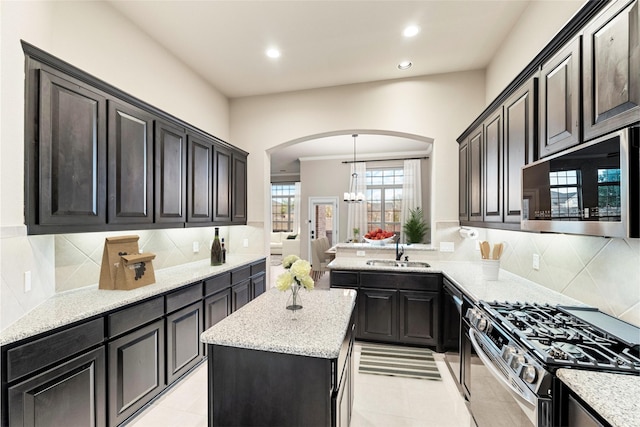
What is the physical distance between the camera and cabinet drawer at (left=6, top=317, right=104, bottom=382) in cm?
131

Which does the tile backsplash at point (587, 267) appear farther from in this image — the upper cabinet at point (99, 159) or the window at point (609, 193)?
the upper cabinet at point (99, 159)

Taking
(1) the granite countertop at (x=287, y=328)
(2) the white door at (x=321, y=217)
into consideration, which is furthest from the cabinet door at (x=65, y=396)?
(2) the white door at (x=321, y=217)

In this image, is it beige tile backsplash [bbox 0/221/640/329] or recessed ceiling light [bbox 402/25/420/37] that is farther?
recessed ceiling light [bbox 402/25/420/37]

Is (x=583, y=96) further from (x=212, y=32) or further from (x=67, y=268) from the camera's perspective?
(x=67, y=268)

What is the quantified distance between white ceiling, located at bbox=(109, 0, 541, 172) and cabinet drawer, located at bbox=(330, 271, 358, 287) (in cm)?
253

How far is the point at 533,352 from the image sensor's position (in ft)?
3.79

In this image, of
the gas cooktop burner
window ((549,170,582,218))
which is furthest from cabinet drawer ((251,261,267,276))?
window ((549,170,582,218))

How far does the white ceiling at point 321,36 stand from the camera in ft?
7.87

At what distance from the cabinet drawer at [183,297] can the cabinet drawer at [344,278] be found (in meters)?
1.48

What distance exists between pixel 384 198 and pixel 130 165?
21.5 feet

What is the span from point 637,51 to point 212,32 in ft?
10.2

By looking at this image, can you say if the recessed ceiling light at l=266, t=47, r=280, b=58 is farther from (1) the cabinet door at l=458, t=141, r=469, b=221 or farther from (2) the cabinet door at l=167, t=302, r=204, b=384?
(2) the cabinet door at l=167, t=302, r=204, b=384

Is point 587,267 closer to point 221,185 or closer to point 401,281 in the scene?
point 401,281

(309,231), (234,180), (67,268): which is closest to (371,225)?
(309,231)
